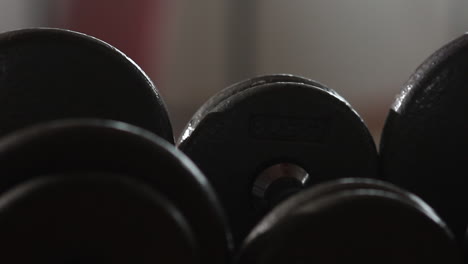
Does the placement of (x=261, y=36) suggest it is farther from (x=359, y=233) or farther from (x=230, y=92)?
(x=359, y=233)

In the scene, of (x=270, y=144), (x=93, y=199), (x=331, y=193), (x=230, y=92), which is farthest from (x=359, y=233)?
(x=230, y=92)

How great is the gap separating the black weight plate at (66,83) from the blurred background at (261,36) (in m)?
2.61

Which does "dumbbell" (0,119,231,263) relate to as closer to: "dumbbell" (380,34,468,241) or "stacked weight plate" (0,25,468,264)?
"stacked weight plate" (0,25,468,264)

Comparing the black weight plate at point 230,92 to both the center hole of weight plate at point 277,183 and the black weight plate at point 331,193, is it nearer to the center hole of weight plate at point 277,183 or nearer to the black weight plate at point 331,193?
the center hole of weight plate at point 277,183

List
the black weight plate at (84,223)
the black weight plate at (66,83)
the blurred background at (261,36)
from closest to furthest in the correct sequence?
1. the black weight plate at (84,223)
2. the black weight plate at (66,83)
3. the blurred background at (261,36)

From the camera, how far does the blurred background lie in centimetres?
346

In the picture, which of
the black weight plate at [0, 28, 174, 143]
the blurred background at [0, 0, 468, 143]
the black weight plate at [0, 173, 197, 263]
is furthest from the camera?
the blurred background at [0, 0, 468, 143]

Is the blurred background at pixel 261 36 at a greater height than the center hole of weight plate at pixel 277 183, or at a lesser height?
lesser

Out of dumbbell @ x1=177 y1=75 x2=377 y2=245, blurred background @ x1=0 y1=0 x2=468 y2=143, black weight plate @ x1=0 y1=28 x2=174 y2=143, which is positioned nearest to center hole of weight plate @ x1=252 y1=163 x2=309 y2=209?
dumbbell @ x1=177 y1=75 x2=377 y2=245

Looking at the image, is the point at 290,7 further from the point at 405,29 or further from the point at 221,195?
the point at 221,195

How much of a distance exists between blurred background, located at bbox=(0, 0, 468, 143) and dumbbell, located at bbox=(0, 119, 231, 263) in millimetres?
2876

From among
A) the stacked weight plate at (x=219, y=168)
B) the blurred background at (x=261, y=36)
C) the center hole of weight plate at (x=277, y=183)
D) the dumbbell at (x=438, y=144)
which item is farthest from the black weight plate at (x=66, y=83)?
the blurred background at (x=261, y=36)

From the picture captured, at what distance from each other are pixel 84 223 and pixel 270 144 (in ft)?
1.09

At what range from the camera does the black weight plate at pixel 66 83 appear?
26.3 inches
